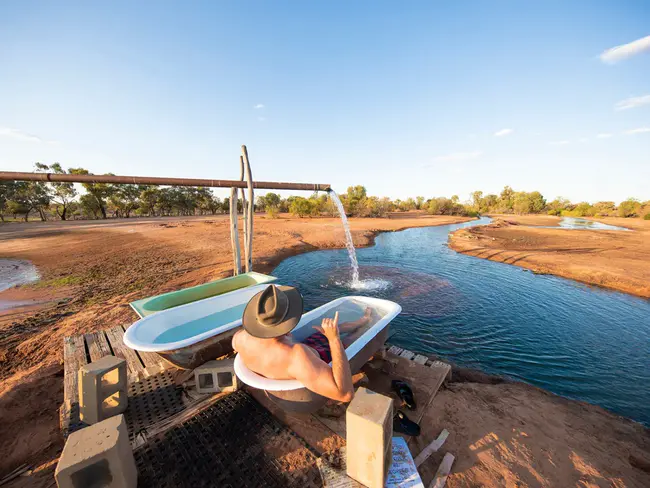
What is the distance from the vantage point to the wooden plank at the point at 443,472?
2.21m

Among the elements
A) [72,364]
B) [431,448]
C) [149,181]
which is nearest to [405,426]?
[431,448]

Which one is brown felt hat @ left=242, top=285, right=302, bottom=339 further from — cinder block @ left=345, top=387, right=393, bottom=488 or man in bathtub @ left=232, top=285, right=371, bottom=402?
cinder block @ left=345, top=387, right=393, bottom=488

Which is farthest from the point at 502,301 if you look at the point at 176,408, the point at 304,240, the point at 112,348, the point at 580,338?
the point at 304,240

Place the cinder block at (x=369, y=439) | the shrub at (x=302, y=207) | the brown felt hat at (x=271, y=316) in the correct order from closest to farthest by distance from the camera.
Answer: the cinder block at (x=369, y=439) → the brown felt hat at (x=271, y=316) → the shrub at (x=302, y=207)

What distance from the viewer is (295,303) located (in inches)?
96.9

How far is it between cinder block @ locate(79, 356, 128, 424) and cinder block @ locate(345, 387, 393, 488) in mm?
2742

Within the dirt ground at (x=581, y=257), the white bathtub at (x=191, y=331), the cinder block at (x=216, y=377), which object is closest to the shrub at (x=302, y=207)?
the dirt ground at (x=581, y=257)

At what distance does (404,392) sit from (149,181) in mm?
5433

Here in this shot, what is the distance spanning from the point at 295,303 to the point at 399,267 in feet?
32.0

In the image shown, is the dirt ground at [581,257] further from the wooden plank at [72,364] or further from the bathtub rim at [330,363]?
the wooden plank at [72,364]

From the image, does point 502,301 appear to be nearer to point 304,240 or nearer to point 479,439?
point 479,439

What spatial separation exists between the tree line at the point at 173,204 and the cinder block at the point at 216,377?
31682 mm

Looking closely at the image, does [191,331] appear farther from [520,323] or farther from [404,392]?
[520,323]

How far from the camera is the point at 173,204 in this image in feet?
138
